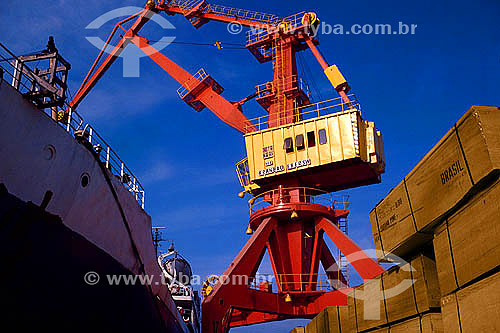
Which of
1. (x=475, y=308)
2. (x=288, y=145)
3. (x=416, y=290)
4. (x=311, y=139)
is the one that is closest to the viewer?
(x=475, y=308)

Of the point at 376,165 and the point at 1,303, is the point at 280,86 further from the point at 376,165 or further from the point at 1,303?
the point at 1,303

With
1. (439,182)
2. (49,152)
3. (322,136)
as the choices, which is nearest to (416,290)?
(439,182)

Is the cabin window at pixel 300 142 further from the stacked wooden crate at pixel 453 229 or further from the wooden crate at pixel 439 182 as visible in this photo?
the stacked wooden crate at pixel 453 229

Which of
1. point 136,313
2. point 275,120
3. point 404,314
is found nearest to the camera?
point 404,314

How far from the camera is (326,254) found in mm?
25391

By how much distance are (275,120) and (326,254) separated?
7.79 m

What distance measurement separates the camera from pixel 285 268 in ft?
75.1

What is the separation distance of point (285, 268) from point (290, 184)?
4.14 m

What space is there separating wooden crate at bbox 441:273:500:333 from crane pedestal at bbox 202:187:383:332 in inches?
638

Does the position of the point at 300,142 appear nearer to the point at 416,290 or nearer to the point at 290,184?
the point at 290,184

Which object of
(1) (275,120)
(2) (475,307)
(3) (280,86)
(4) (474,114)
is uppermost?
(3) (280,86)

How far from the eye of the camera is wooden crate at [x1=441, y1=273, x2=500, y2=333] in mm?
3691

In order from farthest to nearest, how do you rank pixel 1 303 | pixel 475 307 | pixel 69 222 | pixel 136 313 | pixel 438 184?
pixel 136 313 < pixel 69 222 < pixel 1 303 < pixel 438 184 < pixel 475 307

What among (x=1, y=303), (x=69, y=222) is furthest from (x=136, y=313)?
(x=1, y=303)
